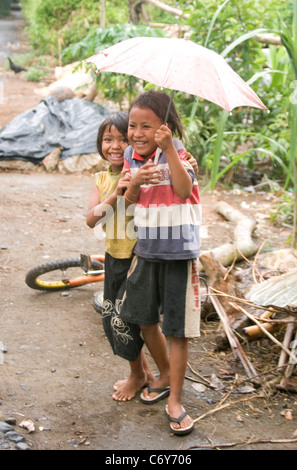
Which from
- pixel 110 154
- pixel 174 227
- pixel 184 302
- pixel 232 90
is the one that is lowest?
pixel 184 302

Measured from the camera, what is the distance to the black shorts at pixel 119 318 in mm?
2412

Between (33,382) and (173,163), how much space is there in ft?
4.42

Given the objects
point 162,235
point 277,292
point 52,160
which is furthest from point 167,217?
point 52,160

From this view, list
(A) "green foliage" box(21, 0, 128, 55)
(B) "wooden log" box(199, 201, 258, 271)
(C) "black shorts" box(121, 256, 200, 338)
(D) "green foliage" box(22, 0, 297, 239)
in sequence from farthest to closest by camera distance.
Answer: (A) "green foliage" box(21, 0, 128, 55) < (D) "green foliage" box(22, 0, 297, 239) < (B) "wooden log" box(199, 201, 258, 271) < (C) "black shorts" box(121, 256, 200, 338)

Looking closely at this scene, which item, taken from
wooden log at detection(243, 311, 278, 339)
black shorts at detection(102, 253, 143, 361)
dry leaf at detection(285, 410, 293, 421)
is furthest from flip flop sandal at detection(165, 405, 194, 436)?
wooden log at detection(243, 311, 278, 339)

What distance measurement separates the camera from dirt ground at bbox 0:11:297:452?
2.21m

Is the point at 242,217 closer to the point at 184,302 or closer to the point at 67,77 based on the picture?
the point at 184,302

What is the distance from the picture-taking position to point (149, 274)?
7.36 ft

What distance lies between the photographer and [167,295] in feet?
7.28

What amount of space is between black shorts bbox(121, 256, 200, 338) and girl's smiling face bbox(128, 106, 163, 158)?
0.48m

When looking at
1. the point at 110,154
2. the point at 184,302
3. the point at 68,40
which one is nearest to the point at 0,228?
→ the point at 110,154

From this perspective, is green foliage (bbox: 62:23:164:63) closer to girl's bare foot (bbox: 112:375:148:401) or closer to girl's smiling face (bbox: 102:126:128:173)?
girl's smiling face (bbox: 102:126:128:173)

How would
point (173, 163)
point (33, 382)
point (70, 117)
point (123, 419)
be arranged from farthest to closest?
point (70, 117) → point (33, 382) → point (123, 419) → point (173, 163)

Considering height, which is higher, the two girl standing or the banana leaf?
the two girl standing
